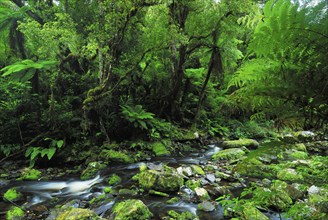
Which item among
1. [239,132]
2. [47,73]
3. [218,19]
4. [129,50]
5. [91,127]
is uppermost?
[218,19]

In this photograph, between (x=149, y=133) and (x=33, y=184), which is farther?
(x=149, y=133)

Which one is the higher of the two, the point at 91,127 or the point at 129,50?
the point at 129,50

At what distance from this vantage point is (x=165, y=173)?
17.9ft

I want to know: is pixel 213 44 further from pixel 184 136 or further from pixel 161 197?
pixel 161 197

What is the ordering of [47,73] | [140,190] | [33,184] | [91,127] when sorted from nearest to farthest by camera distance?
[140,190]
[33,184]
[91,127]
[47,73]

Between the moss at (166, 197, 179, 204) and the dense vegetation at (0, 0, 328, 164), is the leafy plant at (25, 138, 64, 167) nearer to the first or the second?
the dense vegetation at (0, 0, 328, 164)

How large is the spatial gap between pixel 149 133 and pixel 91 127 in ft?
7.48

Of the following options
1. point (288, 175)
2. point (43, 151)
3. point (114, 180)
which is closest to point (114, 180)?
point (114, 180)

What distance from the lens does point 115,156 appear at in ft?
25.3

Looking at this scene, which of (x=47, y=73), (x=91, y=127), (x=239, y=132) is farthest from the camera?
(x=239, y=132)

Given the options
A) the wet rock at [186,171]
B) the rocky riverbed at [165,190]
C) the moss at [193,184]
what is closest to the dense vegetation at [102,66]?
the rocky riverbed at [165,190]

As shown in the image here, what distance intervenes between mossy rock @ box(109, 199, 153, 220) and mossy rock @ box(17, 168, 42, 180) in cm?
363

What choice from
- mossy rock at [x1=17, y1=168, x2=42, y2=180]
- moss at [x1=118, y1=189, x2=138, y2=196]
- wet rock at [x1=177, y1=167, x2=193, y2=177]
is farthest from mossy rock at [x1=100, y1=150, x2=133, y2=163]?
moss at [x1=118, y1=189, x2=138, y2=196]

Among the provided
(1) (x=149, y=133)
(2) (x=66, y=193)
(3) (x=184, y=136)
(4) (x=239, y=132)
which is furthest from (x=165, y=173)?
(4) (x=239, y=132)
